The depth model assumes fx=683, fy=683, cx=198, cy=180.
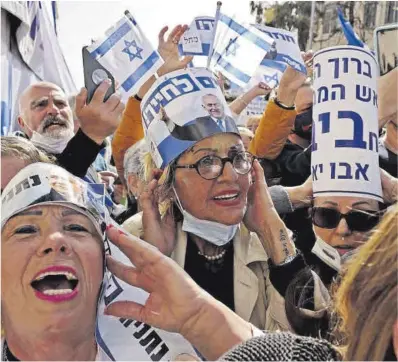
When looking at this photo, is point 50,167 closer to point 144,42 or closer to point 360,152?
point 360,152

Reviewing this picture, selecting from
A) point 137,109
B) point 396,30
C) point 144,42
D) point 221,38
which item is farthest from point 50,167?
point 221,38

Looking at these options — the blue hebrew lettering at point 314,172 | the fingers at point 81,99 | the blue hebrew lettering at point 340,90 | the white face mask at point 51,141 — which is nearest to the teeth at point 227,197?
the blue hebrew lettering at point 314,172

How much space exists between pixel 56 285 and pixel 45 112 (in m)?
2.26

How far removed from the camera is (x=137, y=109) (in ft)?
13.1

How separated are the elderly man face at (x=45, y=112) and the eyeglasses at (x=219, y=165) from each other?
155 centimetres

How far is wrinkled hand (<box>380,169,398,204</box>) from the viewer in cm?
Result: 272

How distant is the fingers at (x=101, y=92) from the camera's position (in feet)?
9.75

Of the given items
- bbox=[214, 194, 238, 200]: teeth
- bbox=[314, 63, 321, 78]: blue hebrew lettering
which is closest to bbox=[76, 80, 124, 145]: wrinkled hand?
bbox=[214, 194, 238, 200]: teeth

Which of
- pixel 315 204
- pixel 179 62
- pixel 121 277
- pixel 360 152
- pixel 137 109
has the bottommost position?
pixel 121 277

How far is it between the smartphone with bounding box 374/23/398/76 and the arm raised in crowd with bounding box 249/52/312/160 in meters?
0.94

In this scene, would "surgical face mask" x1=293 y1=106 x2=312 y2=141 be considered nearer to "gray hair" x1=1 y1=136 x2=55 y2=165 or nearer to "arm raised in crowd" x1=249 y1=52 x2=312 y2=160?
"arm raised in crowd" x1=249 y1=52 x2=312 y2=160

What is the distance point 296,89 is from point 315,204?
50.3 inches

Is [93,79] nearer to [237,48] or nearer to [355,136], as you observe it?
[355,136]

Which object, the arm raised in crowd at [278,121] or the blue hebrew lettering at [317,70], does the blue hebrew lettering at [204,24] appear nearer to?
the arm raised in crowd at [278,121]
